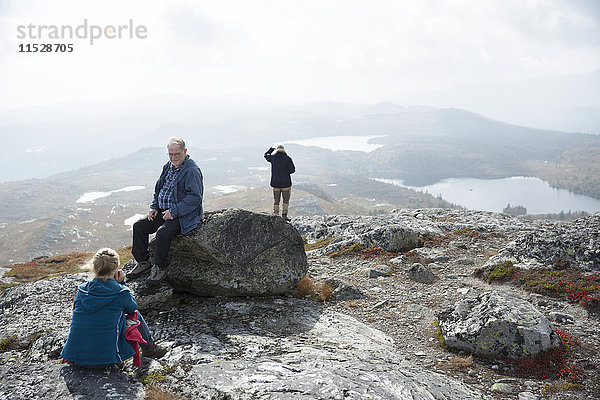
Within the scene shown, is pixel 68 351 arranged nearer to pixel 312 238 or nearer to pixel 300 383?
pixel 300 383

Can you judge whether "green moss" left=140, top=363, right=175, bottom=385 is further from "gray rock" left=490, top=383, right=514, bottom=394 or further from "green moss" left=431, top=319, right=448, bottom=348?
"green moss" left=431, top=319, right=448, bottom=348

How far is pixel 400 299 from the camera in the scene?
1417 centimetres

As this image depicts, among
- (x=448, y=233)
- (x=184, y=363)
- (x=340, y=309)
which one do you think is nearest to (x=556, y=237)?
(x=448, y=233)

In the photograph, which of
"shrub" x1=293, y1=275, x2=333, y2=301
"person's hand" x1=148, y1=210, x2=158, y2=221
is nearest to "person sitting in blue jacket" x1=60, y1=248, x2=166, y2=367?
"person's hand" x1=148, y1=210, x2=158, y2=221

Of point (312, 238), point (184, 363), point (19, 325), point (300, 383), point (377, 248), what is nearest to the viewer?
point (300, 383)

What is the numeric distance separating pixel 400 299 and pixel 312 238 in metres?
15.9

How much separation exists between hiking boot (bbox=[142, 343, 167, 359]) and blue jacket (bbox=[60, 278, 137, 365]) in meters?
0.81

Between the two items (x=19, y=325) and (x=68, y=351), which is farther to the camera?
(x=19, y=325)

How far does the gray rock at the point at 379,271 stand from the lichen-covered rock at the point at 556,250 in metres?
4.63

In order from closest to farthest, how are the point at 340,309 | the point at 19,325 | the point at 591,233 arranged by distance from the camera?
the point at 19,325, the point at 340,309, the point at 591,233

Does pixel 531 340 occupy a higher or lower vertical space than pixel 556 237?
lower

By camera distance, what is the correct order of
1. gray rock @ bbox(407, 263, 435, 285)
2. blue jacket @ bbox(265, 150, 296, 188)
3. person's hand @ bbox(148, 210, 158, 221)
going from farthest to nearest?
blue jacket @ bbox(265, 150, 296, 188) < gray rock @ bbox(407, 263, 435, 285) < person's hand @ bbox(148, 210, 158, 221)

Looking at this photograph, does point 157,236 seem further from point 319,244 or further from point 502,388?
point 319,244

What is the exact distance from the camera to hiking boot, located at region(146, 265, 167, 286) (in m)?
11.3
